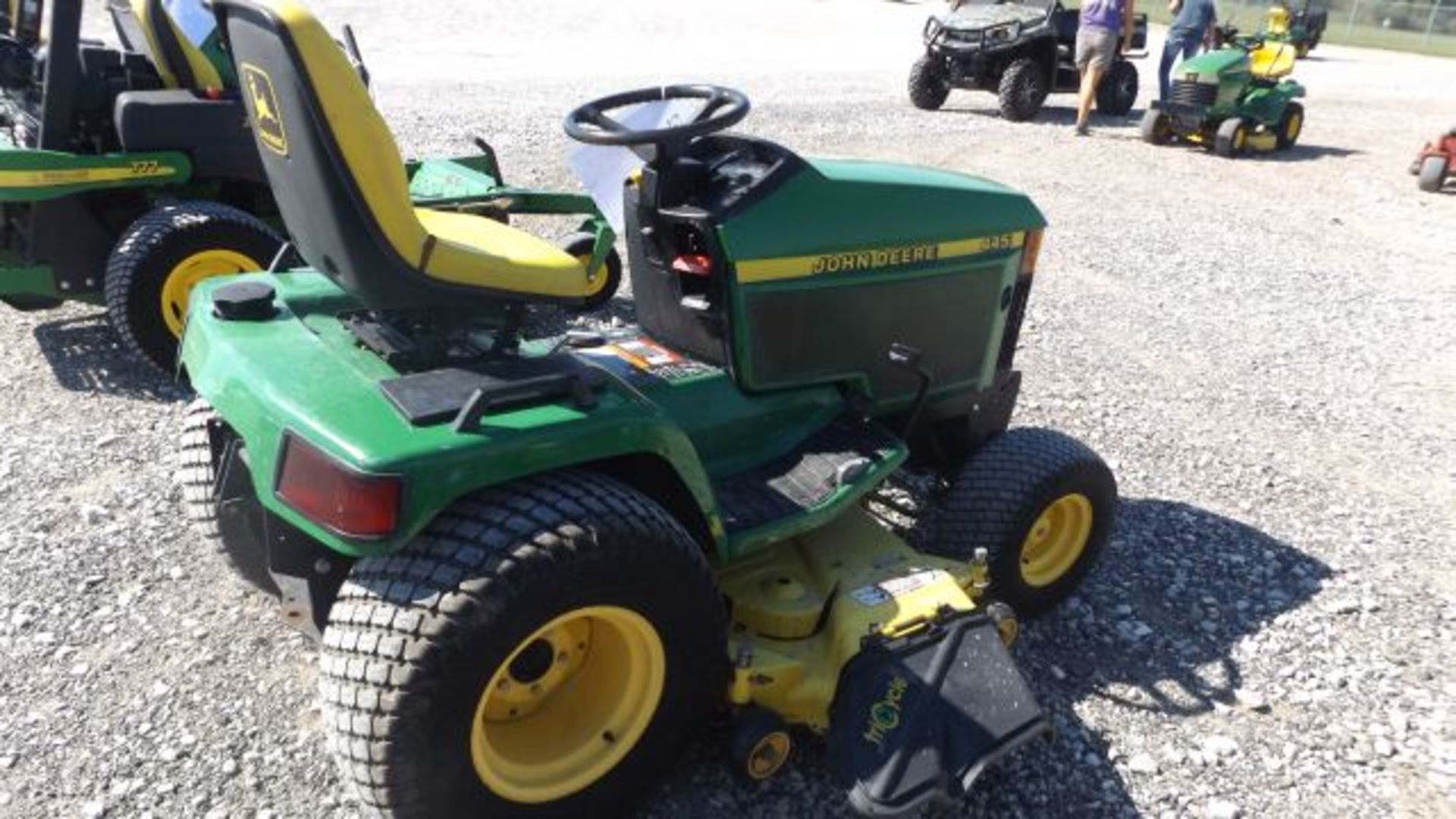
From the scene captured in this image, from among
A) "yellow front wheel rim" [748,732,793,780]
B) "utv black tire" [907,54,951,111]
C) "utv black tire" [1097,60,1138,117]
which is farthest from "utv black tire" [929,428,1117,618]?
"utv black tire" [1097,60,1138,117]

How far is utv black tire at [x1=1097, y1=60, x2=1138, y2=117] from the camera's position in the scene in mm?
12055

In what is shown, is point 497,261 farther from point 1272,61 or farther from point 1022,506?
point 1272,61

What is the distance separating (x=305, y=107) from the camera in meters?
1.86

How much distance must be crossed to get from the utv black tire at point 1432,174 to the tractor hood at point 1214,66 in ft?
6.01

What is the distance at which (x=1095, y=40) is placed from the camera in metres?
10.7

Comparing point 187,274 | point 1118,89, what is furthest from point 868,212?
point 1118,89

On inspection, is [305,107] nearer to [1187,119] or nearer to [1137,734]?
[1137,734]

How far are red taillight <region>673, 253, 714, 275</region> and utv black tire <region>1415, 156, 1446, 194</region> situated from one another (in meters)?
9.17

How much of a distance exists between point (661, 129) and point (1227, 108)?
9.52 meters

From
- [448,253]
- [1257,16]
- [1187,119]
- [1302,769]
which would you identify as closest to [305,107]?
[448,253]

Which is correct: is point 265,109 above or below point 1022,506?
above

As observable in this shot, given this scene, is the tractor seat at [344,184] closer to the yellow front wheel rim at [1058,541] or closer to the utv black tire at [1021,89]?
the yellow front wheel rim at [1058,541]

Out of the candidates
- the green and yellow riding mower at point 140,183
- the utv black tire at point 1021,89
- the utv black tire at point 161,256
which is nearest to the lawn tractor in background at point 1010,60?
the utv black tire at point 1021,89

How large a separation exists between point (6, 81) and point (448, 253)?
15.0 ft
